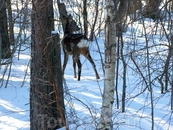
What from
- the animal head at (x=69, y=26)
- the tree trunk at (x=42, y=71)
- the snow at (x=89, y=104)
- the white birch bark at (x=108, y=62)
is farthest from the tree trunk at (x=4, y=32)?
the white birch bark at (x=108, y=62)

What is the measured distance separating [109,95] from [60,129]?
1754mm

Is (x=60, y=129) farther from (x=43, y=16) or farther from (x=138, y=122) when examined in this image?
(x=43, y=16)

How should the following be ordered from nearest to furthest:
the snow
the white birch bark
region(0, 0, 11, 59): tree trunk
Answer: the white birch bark → the snow → region(0, 0, 11, 59): tree trunk

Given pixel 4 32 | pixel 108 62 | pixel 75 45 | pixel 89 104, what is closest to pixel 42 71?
pixel 89 104

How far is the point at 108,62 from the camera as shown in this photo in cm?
424

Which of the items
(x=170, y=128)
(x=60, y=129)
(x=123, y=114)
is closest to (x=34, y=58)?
(x=60, y=129)

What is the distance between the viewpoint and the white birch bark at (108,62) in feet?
13.5

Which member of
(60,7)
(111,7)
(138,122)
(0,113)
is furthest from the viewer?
(60,7)

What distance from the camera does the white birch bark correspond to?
4.12 m

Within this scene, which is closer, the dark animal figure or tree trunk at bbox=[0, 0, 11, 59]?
the dark animal figure

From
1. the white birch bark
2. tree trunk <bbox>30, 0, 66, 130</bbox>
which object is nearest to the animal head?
tree trunk <bbox>30, 0, 66, 130</bbox>

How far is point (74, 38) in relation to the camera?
30.7 feet

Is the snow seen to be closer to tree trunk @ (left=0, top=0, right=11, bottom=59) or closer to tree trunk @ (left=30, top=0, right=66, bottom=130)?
tree trunk @ (left=30, top=0, right=66, bottom=130)

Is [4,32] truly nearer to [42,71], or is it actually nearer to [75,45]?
[75,45]
